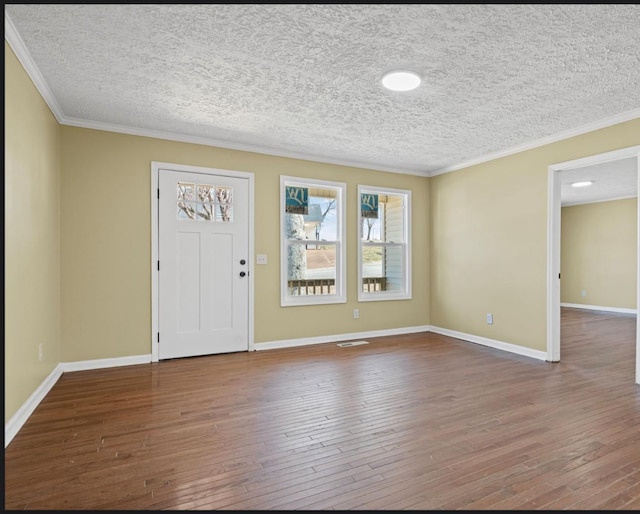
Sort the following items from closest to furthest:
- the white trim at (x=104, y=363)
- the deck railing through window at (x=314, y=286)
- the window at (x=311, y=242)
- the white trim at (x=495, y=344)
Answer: the white trim at (x=104, y=363) → the white trim at (x=495, y=344) → the window at (x=311, y=242) → the deck railing through window at (x=314, y=286)

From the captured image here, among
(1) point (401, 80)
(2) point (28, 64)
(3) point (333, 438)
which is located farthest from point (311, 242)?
(2) point (28, 64)

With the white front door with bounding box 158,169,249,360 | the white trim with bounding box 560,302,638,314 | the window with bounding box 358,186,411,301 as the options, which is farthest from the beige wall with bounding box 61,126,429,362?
the white trim with bounding box 560,302,638,314

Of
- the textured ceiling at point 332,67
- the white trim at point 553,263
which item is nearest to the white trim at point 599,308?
the white trim at point 553,263

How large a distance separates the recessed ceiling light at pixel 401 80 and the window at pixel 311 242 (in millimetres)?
2210

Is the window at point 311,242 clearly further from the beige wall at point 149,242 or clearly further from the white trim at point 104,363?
the white trim at point 104,363

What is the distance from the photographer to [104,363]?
3.97 metres

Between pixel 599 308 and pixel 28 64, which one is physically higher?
pixel 28 64

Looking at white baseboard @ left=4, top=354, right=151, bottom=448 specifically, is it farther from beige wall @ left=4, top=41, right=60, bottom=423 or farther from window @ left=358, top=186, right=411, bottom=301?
window @ left=358, top=186, right=411, bottom=301

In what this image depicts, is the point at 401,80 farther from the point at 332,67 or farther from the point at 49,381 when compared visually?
the point at 49,381

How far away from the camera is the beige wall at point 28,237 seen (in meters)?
2.39

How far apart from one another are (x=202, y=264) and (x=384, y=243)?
2.69 meters

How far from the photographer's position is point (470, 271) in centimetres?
538

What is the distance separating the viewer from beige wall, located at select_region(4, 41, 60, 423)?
239 centimetres

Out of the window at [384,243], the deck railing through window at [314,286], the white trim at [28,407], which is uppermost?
the window at [384,243]
